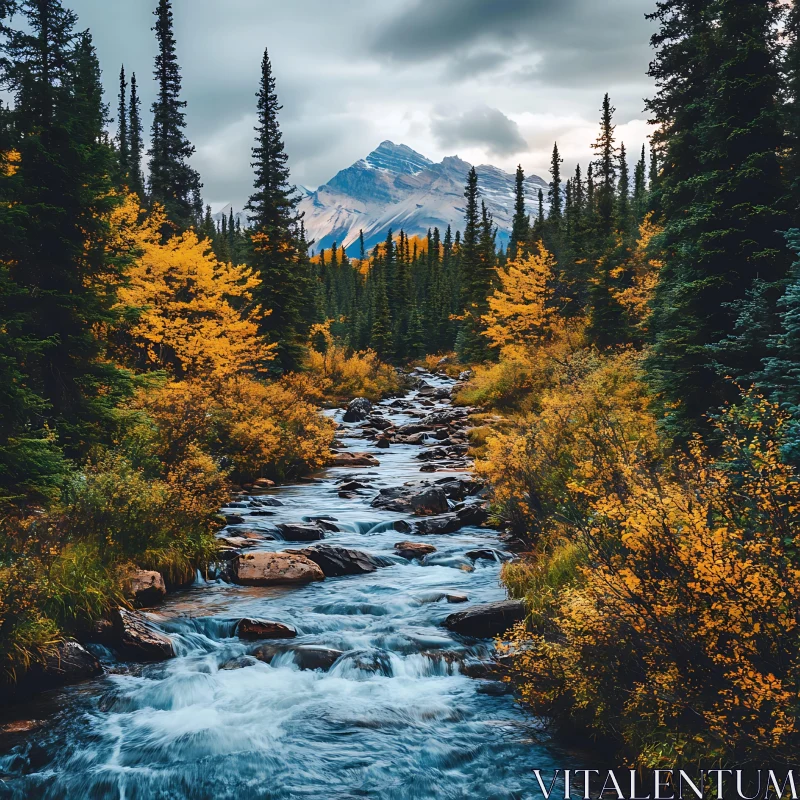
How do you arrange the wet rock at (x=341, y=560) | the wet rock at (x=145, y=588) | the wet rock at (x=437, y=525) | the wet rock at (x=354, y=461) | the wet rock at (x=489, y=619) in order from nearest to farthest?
1. the wet rock at (x=489, y=619)
2. the wet rock at (x=145, y=588)
3. the wet rock at (x=341, y=560)
4. the wet rock at (x=437, y=525)
5. the wet rock at (x=354, y=461)

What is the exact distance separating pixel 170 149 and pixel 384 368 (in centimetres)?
2216

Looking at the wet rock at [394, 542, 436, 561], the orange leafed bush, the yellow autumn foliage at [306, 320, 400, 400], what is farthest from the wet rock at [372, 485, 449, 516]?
the yellow autumn foliage at [306, 320, 400, 400]

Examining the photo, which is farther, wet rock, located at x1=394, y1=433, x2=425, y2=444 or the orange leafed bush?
wet rock, located at x1=394, y1=433, x2=425, y2=444

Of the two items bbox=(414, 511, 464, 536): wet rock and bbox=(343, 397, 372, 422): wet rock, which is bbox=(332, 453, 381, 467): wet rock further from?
bbox=(343, 397, 372, 422): wet rock

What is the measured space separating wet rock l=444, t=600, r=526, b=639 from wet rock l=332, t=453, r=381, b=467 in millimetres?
13921

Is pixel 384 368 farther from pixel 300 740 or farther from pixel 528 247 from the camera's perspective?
pixel 300 740

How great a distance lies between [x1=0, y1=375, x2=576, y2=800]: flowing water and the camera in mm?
5902

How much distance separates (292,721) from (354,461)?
1615 centimetres

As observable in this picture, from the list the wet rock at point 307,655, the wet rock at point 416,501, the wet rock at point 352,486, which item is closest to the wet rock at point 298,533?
the wet rock at point 416,501

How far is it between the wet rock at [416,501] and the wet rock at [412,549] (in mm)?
2669

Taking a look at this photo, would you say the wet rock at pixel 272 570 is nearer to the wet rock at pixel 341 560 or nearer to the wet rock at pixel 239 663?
the wet rock at pixel 341 560

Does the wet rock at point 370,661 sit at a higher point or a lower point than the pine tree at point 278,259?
lower

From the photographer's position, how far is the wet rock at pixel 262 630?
8789 millimetres

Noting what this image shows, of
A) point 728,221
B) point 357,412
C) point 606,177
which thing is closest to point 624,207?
point 606,177
